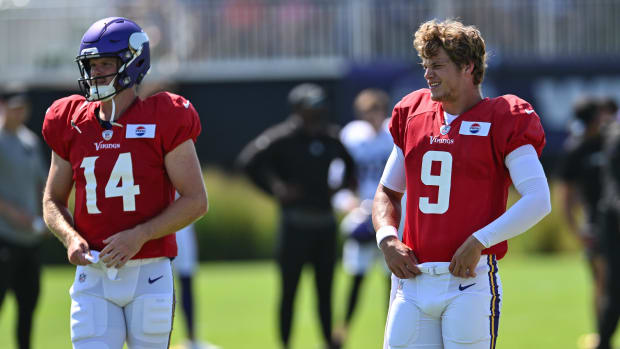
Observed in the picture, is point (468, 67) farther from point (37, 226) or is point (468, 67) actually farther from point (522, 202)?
point (37, 226)

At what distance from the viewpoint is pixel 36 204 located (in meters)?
7.77

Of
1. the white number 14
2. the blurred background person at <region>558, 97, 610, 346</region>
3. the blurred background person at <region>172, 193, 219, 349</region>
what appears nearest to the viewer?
the white number 14

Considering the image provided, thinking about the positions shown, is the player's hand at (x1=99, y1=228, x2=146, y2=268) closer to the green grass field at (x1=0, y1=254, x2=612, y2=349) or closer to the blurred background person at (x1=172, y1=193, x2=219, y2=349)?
the blurred background person at (x1=172, y1=193, x2=219, y2=349)

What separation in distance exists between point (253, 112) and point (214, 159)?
1337 mm

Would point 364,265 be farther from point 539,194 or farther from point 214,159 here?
point 214,159

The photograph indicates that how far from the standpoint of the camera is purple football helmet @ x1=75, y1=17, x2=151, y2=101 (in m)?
4.41

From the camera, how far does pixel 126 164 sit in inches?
175

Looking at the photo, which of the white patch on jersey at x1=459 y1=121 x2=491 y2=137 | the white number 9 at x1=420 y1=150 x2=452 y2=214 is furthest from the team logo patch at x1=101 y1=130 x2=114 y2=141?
the white patch on jersey at x1=459 y1=121 x2=491 y2=137

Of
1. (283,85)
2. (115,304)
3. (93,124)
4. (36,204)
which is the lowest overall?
(283,85)

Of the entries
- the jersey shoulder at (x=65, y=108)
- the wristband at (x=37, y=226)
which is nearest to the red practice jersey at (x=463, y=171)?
the jersey shoulder at (x=65, y=108)

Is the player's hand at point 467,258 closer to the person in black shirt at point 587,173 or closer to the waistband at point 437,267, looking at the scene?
the waistband at point 437,267

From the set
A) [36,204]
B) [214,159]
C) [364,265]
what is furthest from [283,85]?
[36,204]

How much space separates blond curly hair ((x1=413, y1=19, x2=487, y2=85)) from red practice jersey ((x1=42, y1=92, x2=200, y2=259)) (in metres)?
1.13

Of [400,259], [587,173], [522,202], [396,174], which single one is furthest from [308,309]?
[522,202]
